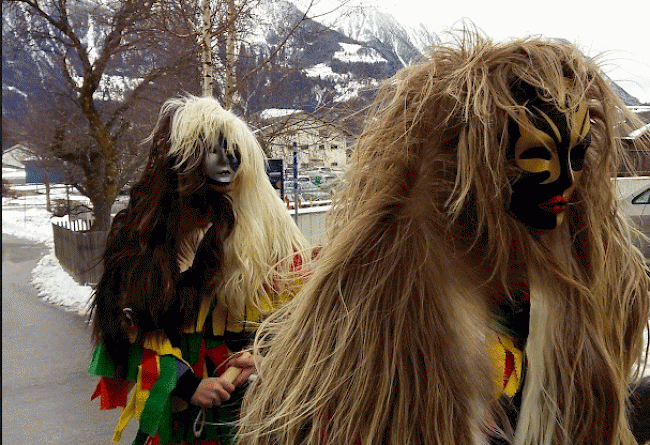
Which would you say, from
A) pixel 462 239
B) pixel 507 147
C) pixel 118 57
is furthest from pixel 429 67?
pixel 118 57

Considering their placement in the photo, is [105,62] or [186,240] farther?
[105,62]

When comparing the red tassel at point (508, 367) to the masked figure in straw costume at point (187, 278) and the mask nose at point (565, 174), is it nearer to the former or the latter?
the mask nose at point (565, 174)

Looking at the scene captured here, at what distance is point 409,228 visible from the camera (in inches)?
35.0

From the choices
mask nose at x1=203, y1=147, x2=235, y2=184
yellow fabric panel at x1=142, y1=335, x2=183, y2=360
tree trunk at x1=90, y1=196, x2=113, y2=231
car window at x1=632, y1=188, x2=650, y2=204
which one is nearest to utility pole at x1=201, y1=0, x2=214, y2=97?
tree trunk at x1=90, y1=196, x2=113, y2=231

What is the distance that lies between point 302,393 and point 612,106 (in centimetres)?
73

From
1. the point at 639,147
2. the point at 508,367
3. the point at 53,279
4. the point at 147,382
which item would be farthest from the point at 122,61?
the point at 508,367

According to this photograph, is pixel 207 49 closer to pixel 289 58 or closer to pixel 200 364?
pixel 289 58

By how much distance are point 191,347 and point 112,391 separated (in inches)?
13.0

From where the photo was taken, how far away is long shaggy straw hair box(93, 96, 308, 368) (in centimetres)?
185

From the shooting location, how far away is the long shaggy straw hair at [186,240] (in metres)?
1.85

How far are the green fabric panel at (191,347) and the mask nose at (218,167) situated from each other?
56 cm

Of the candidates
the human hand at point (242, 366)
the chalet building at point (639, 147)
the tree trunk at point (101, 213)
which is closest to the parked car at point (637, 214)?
the chalet building at point (639, 147)

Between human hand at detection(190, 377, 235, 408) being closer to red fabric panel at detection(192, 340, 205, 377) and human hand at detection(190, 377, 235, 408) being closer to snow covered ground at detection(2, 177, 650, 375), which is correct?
red fabric panel at detection(192, 340, 205, 377)

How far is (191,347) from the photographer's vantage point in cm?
190
